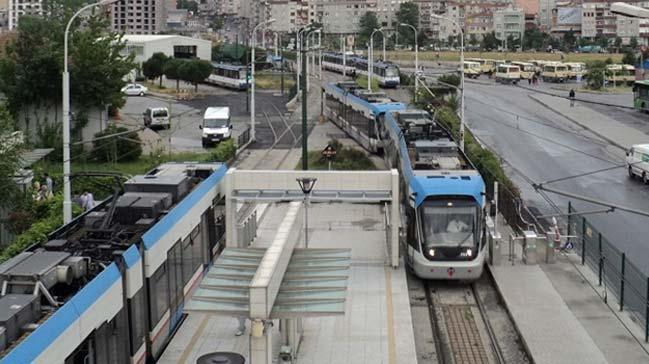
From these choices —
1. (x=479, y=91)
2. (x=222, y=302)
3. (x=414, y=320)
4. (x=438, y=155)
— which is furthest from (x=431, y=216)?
(x=479, y=91)

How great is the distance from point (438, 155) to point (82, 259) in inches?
592

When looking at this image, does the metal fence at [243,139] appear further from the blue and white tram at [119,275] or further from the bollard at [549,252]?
the blue and white tram at [119,275]

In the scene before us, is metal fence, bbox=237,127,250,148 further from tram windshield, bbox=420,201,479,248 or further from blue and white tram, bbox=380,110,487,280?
tram windshield, bbox=420,201,479,248

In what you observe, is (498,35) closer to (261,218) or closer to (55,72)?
(55,72)

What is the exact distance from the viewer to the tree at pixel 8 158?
25828 millimetres

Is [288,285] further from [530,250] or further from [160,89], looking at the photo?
[160,89]

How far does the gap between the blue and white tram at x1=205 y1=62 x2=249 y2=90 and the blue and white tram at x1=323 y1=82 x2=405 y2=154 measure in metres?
22.7

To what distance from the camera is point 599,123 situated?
61.8 meters

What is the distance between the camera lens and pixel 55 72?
152 ft

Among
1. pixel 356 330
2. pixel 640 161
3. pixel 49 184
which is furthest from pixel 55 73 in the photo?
pixel 356 330

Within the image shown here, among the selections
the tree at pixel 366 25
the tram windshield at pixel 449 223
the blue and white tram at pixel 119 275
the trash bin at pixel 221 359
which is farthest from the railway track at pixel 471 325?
the tree at pixel 366 25

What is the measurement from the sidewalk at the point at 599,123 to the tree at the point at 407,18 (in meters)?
94.3

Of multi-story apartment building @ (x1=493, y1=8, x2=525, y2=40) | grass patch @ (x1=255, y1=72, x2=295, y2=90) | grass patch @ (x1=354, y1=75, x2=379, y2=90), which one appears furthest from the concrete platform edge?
multi-story apartment building @ (x1=493, y1=8, x2=525, y2=40)

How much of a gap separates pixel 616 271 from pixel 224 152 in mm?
23237
